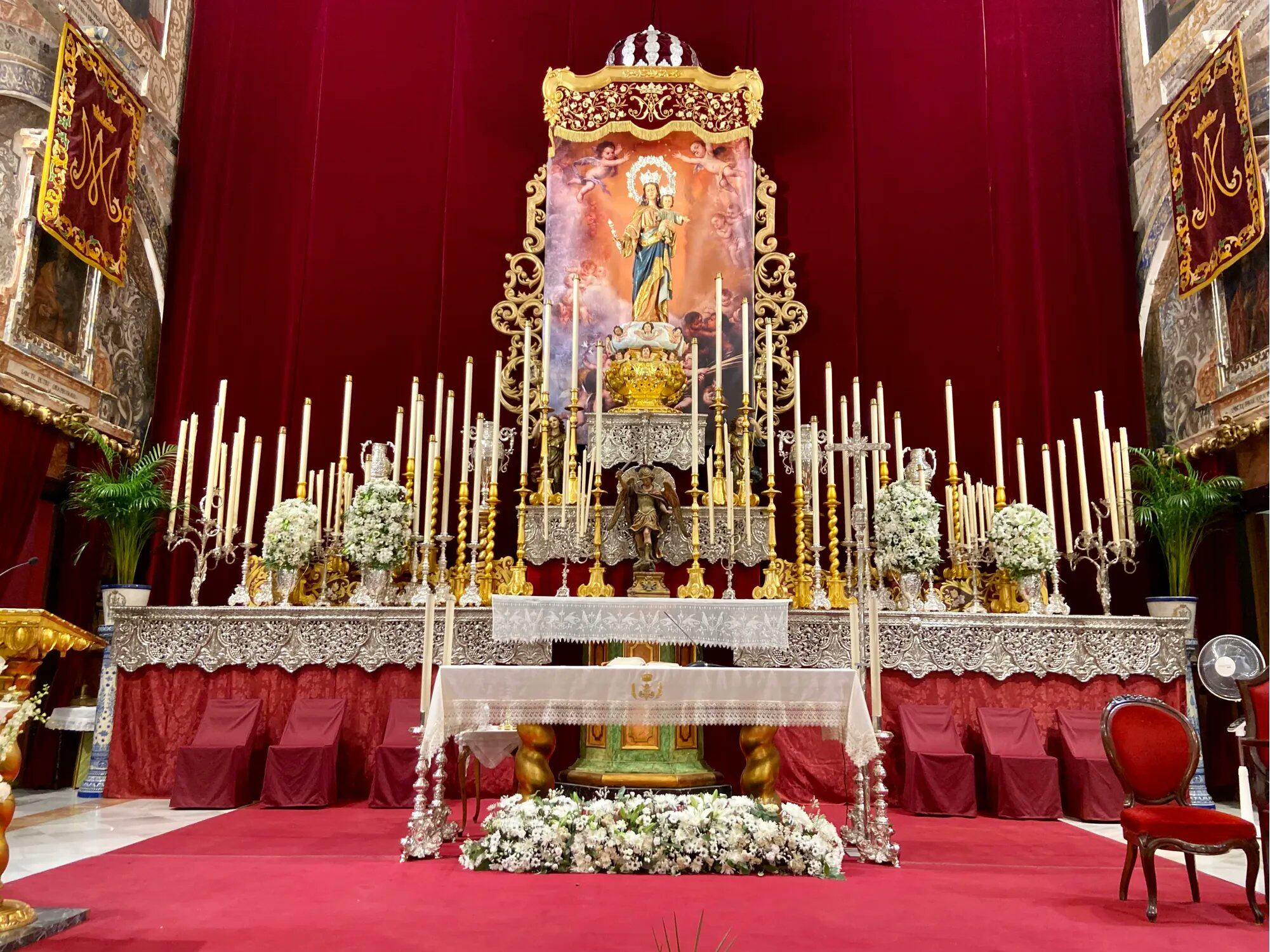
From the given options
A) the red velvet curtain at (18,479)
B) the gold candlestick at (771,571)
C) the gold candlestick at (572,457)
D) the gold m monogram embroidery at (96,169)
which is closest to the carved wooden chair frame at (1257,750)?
the gold candlestick at (771,571)

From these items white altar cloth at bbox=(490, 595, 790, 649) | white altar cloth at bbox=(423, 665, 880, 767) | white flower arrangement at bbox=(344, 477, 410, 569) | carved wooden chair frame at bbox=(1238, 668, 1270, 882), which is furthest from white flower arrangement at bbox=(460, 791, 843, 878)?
white flower arrangement at bbox=(344, 477, 410, 569)

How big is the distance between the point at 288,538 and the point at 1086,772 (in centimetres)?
572

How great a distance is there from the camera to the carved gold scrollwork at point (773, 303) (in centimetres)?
933

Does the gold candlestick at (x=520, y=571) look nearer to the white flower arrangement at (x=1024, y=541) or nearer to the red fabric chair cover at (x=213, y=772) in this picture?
the red fabric chair cover at (x=213, y=772)

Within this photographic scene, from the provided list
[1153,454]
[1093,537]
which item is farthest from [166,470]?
[1153,454]

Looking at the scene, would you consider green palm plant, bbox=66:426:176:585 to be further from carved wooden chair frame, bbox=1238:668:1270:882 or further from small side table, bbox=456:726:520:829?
carved wooden chair frame, bbox=1238:668:1270:882

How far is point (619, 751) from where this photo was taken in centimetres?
612

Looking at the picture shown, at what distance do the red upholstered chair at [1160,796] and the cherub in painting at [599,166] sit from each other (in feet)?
23.2

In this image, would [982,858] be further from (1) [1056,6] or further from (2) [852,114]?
(1) [1056,6]

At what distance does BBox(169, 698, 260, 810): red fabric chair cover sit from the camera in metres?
6.61

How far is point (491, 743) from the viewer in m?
5.76

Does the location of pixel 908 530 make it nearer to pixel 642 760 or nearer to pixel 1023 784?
pixel 1023 784

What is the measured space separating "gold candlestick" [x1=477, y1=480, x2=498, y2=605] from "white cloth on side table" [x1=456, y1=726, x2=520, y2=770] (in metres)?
1.52

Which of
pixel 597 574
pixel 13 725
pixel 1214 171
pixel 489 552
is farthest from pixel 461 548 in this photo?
pixel 1214 171
